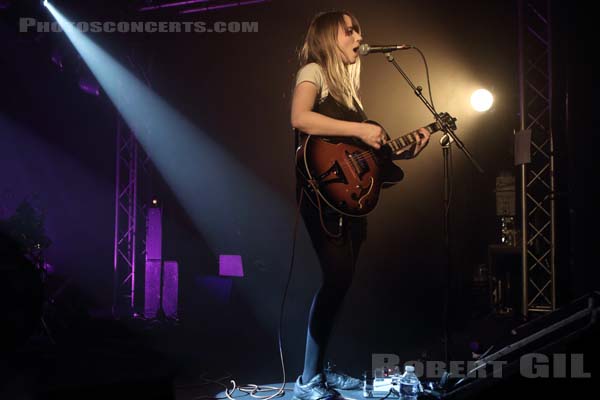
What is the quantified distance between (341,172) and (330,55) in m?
0.67

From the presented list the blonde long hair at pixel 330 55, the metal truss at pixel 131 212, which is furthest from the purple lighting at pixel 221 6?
the blonde long hair at pixel 330 55

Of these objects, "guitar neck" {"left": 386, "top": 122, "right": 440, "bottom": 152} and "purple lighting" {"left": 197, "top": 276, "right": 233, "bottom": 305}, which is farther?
"purple lighting" {"left": 197, "top": 276, "right": 233, "bottom": 305}

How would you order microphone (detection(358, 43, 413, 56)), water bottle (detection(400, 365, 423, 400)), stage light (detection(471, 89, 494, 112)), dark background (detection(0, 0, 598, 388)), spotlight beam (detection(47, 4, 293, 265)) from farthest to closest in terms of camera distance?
spotlight beam (detection(47, 4, 293, 265)) < stage light (detection(471, 89, 494, 112)) < dark background (detection(0, 0, 598, 388)) < microphone (detection(358, 43, 413, 56)) < water bottle (detection(400, 365, 423, 400))

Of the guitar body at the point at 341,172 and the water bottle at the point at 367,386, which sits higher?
the guitar body at the point at 341,172

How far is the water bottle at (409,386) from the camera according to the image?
256 cm

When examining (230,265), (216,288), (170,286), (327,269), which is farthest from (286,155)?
(327,269)

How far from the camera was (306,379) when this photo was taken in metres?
2.50

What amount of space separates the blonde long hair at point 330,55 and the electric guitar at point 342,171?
0.28m

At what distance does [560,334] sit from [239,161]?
4.34 meters

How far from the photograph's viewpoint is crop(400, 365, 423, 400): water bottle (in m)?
2.56

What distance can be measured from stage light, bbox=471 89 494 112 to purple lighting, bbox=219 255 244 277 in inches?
116

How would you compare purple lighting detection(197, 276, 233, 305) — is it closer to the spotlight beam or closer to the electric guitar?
the spotlight beam

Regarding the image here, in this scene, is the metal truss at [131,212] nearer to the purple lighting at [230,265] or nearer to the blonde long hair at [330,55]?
the purple lighting at [230,265]

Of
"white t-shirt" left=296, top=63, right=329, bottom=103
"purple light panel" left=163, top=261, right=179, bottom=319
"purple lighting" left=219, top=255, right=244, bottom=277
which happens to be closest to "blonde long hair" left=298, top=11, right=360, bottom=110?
"white t-shirt" left=296, top=63, right=329, bottom=103
